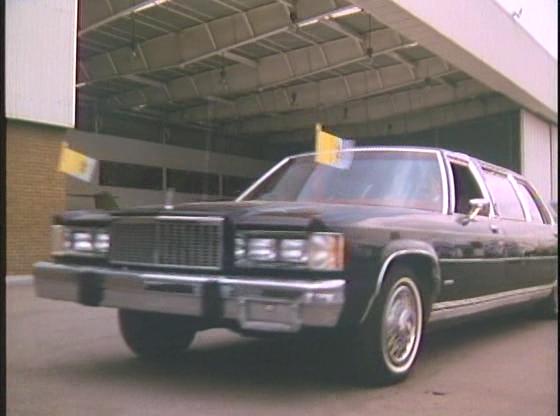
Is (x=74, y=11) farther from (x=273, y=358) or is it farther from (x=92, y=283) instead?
(x=273, y=358)

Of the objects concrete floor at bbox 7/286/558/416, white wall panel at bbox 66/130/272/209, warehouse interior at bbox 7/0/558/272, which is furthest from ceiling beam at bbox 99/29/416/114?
concrete floor at bbox 7/286/558/416

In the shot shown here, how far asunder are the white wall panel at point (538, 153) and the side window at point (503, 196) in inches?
12.4

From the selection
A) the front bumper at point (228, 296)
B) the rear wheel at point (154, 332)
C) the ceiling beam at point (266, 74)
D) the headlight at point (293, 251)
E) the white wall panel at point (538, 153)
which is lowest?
the rear wheel at point (154, 332)

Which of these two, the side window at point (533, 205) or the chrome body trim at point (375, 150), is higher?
the chrome body trim at point (375, 150)

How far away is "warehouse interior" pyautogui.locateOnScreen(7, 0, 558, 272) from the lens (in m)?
3.20

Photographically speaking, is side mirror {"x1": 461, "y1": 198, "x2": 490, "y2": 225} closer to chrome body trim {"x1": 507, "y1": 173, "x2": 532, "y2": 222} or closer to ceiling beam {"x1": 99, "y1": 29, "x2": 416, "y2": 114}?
chrome body trim {"x1": 507, "y1": 173, "x2": 532, "y2": 222}

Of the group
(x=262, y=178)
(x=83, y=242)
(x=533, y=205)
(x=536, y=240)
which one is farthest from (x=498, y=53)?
(x=83, y=242)

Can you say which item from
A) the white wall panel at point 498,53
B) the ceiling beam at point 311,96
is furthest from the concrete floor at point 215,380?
the white wall panel at point 498,53

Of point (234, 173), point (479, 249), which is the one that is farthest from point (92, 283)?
point (479, 249)

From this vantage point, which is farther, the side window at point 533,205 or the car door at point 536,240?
the car door at point 536,240

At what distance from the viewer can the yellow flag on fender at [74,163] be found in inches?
123

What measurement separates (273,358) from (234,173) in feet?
4.82

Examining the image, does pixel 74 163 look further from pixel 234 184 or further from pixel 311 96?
→ pixel 311 96

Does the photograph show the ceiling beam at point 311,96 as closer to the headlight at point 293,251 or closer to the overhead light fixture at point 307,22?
the overhead light fixture at point 307,22
